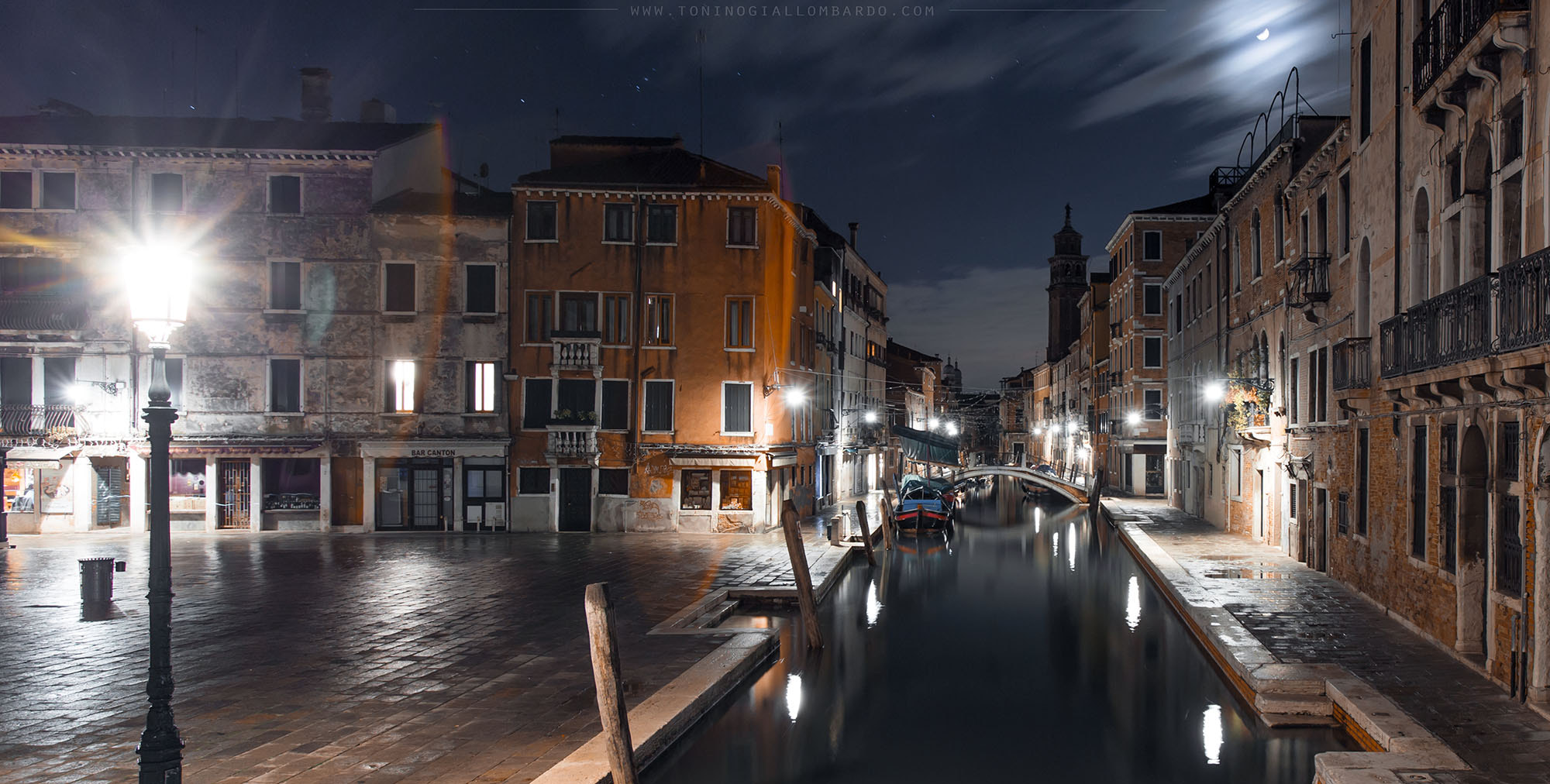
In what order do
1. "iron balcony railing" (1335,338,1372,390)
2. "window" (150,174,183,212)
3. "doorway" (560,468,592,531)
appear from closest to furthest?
"iron balcony railing" (1335,338,1372,390)
"window" (150,174,183,212)
"doorway" (560,468,592,531)

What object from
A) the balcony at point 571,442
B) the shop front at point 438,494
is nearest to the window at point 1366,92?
the balcony at point 571,442

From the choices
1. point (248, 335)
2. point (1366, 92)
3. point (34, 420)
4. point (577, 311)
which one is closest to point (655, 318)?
point (577, 311)

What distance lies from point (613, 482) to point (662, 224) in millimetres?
7486

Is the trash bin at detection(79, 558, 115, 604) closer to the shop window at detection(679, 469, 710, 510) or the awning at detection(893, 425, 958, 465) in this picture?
the shop window at detection(679, 469, 710, 510)

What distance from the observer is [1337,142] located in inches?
719

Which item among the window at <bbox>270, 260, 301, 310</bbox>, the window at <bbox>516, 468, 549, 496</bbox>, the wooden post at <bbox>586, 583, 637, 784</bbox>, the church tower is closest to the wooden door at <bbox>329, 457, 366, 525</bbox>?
the window at <bbox>516, 468, 549, 496</bbox>

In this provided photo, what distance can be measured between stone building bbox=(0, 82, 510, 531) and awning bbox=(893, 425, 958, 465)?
26.5 m

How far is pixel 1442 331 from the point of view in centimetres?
1152

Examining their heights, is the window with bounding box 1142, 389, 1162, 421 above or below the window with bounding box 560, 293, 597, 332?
below

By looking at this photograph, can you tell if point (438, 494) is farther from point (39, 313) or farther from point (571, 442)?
point (39, 313)

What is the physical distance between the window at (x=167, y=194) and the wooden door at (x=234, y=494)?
719cm

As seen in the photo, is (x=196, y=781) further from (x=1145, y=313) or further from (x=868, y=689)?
(x=1145, y=313)

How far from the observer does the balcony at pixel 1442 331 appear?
10125 millimetres

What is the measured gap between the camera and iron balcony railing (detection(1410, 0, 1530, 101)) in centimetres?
1052
